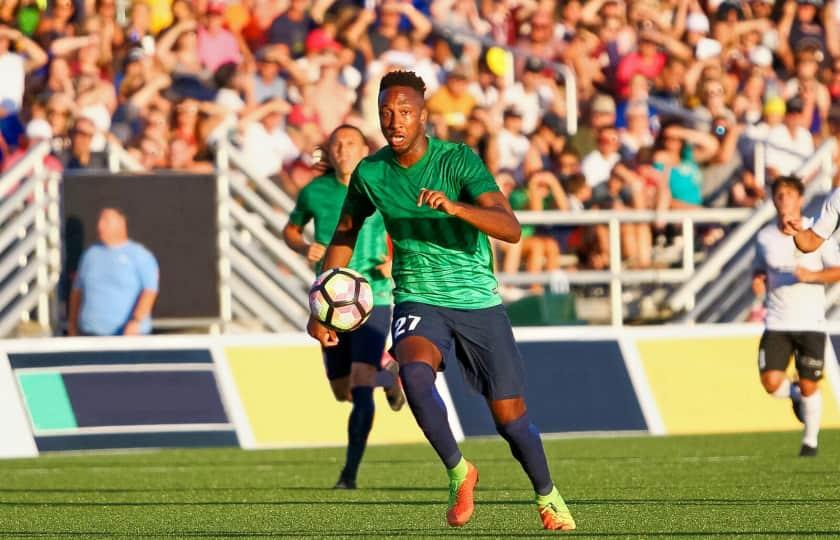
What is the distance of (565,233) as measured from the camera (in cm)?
1878

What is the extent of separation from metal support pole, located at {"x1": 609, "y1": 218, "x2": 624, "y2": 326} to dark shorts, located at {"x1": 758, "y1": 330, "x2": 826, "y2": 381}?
3.26 metres

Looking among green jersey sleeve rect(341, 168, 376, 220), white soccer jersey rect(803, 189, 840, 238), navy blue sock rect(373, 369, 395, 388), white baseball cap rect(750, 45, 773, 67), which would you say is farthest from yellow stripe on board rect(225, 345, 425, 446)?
white baseball cap rect(750, 45, 773, 67)

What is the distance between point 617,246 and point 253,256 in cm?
335

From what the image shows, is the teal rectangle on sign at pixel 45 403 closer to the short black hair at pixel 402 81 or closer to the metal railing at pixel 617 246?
the metal railing at pixel 617 246

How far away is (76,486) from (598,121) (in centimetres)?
890

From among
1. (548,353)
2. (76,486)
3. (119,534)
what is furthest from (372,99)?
(119,534)

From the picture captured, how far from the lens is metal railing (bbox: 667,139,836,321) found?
1770 cm

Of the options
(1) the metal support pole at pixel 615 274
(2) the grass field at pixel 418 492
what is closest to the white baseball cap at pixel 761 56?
(1) the metal support pole at pixel 615 274

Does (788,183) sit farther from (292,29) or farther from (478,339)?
(292,29)

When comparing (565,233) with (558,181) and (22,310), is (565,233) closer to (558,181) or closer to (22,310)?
(558,181)

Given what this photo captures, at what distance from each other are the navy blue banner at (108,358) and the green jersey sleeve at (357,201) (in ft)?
23.2

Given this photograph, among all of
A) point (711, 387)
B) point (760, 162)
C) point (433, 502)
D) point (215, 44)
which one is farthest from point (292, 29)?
point (433, 502)

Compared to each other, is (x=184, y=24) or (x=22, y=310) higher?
(x=184, y=24)

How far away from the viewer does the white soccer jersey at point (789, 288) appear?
1403cm
